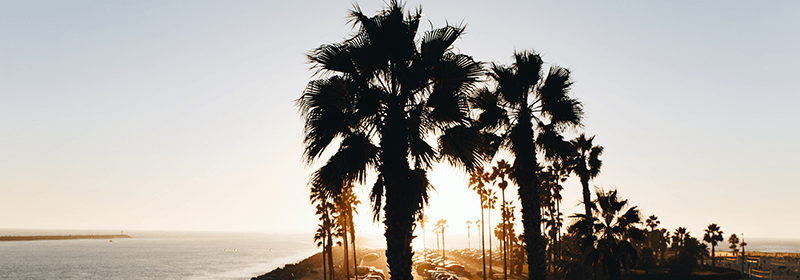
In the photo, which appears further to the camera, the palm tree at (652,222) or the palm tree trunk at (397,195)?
the palm tree at (652,222)

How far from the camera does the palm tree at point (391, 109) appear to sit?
8258 mm

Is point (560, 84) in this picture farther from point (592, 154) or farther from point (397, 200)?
point (592, 154)

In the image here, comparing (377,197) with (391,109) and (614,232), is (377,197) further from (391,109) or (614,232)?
(614,232)

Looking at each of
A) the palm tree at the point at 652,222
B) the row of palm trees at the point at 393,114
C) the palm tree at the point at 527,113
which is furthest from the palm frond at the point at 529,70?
the palm tree at the point at 652,222

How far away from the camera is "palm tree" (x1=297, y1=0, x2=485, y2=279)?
325 inches

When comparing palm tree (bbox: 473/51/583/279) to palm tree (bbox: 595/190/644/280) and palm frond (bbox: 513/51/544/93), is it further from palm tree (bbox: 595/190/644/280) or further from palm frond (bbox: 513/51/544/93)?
palm tree (bbox: 595/190/644/280)

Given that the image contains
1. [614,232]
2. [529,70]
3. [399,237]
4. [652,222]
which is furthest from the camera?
[652,222]

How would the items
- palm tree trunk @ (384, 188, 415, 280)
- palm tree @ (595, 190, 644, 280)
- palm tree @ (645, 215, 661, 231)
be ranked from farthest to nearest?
palm tree @ (645, 215, 661, 231) < palm tree @ (595, 190, 644, 280) < palm tree trunk @ (384, 188, 415, 280)

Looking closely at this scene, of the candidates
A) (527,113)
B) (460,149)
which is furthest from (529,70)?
(460,149)

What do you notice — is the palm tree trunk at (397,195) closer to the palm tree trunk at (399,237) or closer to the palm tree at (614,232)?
the palm tree trunk at (399,237)

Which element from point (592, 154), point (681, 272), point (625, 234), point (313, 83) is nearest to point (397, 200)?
point (313, 83)

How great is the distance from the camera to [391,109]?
859cm

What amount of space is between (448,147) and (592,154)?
31.4 meters

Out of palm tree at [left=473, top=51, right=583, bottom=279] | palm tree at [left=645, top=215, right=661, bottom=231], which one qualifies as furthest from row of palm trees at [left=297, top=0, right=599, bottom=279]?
palm tree at [left=645, top=215, right=661, bottom=231]
